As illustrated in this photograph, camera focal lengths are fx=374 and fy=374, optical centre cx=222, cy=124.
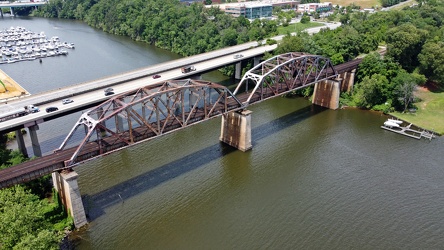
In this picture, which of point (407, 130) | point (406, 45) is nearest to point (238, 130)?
point (407, 130)

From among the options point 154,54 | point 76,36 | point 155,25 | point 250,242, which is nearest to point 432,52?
point 250,242

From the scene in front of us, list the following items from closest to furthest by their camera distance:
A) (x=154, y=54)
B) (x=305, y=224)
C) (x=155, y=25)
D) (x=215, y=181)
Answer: (x=305, y=224) → (x=215, y=181) → (x=154, y=54) → (x=155, y=25)

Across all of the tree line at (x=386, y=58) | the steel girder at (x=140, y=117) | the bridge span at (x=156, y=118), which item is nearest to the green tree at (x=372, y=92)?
the tree line at (x=386, y=58)

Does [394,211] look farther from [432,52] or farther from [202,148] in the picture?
[432,52]

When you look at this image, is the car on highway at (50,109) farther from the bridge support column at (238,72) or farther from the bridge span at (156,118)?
the bridge support column at (238,72)

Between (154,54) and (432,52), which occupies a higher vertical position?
(432,52)

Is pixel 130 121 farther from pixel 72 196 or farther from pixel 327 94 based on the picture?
pixel 327 94

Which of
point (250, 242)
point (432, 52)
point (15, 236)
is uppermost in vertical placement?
point (432, 52)
